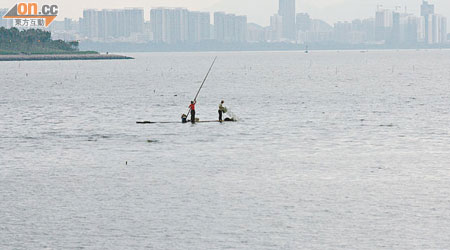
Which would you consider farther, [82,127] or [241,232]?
[82,127]

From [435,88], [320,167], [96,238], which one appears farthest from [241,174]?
[435,88]

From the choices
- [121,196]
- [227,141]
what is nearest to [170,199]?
[121,196]

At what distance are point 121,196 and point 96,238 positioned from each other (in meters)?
7.17

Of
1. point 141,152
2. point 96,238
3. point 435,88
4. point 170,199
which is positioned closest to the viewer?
point 96,238

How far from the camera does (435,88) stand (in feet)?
397

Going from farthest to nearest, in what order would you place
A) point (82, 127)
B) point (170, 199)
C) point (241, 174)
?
point (82, 127) → point (241, 174) → point (170, 199)

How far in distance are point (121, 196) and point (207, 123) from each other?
30829mm

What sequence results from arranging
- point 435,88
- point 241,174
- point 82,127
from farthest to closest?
point 435,88
point 82,127
point 241,174

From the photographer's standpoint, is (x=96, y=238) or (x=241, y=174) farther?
(x=241, y=174)

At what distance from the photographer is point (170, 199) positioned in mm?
34281

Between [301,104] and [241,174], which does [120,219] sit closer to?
[241,174]

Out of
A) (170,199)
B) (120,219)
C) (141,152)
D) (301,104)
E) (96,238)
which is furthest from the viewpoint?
(301,104)

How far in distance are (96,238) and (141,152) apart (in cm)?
2113

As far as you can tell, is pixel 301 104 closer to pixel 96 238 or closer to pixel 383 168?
pixel 383 168
